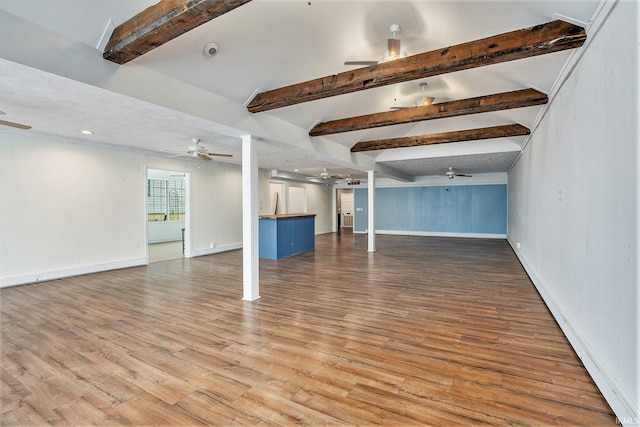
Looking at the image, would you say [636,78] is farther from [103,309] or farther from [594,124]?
[103,309]

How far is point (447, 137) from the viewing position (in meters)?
6.40

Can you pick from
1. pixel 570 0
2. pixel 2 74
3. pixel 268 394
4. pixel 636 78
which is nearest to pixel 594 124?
pixel 636 78

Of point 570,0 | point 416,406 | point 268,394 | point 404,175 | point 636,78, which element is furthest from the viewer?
point 404,175

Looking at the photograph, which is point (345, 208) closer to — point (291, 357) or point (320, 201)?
point (320, 201)

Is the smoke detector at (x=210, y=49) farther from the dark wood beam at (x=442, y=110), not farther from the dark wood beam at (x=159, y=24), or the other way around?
the dark wood beam at (x=442, y=110)

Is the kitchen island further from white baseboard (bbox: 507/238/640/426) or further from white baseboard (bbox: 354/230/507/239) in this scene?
white baseboard (bbox: 354/230/507/239)

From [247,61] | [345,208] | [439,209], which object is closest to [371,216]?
[439,209]

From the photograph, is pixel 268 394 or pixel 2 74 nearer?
pixel 268 394

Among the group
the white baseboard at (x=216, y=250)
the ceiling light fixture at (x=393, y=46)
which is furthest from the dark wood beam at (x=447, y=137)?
the white baseboard at (x=216, y=250)

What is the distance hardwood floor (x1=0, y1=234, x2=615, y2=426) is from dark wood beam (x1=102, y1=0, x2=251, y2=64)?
2.58m

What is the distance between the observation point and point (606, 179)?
1989 mm

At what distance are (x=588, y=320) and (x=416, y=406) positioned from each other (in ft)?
5.30

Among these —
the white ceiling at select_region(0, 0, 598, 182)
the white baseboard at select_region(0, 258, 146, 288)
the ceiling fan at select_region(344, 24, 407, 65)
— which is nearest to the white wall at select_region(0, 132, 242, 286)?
the white baseboard at select_region(0, 258, 146, 288)

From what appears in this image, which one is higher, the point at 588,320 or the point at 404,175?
the point at 404,175
